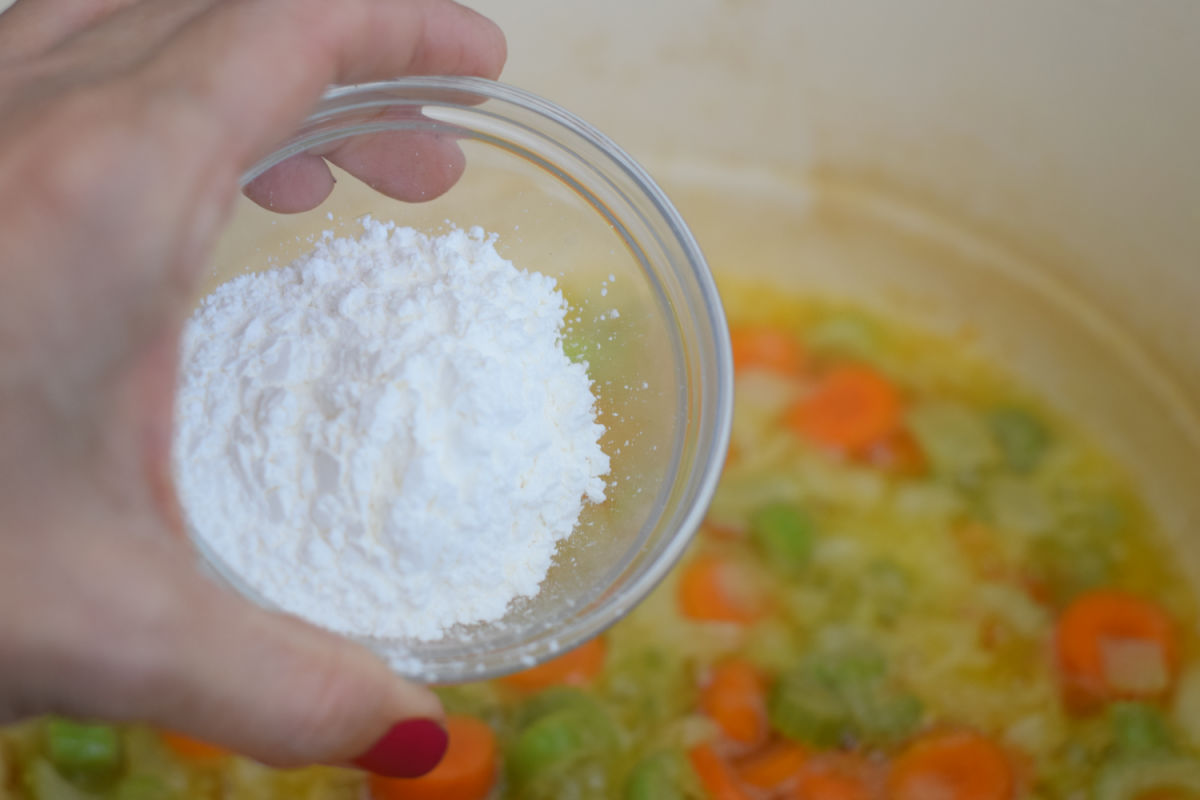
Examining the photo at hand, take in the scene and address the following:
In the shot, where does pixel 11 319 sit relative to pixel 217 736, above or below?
above

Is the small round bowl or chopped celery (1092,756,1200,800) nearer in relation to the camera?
the small round bowl

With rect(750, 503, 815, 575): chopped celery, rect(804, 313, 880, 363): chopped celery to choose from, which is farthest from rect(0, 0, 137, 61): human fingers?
rect(804, 313, 880, 363): chopped celery

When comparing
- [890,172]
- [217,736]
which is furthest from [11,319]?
[890,172]

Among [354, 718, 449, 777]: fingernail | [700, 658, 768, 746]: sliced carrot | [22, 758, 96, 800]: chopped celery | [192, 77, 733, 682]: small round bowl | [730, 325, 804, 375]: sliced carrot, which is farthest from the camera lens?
[730, 325, 804, 375]: sliced carrot

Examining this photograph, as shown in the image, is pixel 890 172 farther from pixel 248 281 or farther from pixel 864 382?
pixel 248 281

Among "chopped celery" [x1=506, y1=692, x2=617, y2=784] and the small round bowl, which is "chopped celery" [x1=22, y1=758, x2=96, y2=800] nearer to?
"chopped celery" [x1=506, y1=692, x2=617, y2=784]

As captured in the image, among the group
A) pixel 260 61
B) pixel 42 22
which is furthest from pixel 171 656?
pixel 42 22
